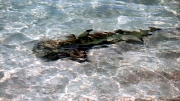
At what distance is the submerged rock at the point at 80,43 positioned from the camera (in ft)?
29.4

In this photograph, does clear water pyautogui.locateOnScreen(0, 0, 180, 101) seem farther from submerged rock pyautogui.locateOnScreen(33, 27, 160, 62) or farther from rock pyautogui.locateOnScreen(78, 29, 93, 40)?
rock pyautogui.locateOnScreen(78, 29, 93, 40)

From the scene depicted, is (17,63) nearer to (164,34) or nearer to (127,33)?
(127,33)

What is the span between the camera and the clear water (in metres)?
7.32

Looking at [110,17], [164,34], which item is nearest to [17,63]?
[110,17]

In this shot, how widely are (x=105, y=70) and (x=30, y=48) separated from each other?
10.2 feet

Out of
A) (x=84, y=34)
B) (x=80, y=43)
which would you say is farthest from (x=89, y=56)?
(x=84, y=34)

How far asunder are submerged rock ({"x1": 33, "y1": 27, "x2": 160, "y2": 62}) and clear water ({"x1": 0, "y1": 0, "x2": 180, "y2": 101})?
29 centimetres

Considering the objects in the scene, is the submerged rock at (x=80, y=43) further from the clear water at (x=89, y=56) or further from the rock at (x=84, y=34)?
the clear water at (x=89, y=56)

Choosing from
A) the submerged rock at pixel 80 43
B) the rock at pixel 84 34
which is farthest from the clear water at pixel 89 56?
the rock at pixel 84 34

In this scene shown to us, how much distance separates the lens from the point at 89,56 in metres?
8.96

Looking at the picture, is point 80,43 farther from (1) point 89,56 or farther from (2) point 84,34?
(1) point 89,56

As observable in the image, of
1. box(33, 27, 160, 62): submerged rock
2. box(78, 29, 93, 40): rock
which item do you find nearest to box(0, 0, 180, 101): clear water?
box(33, 27, 160, 62): submerged rock

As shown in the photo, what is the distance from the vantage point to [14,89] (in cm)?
731

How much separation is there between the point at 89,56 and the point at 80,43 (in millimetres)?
872
